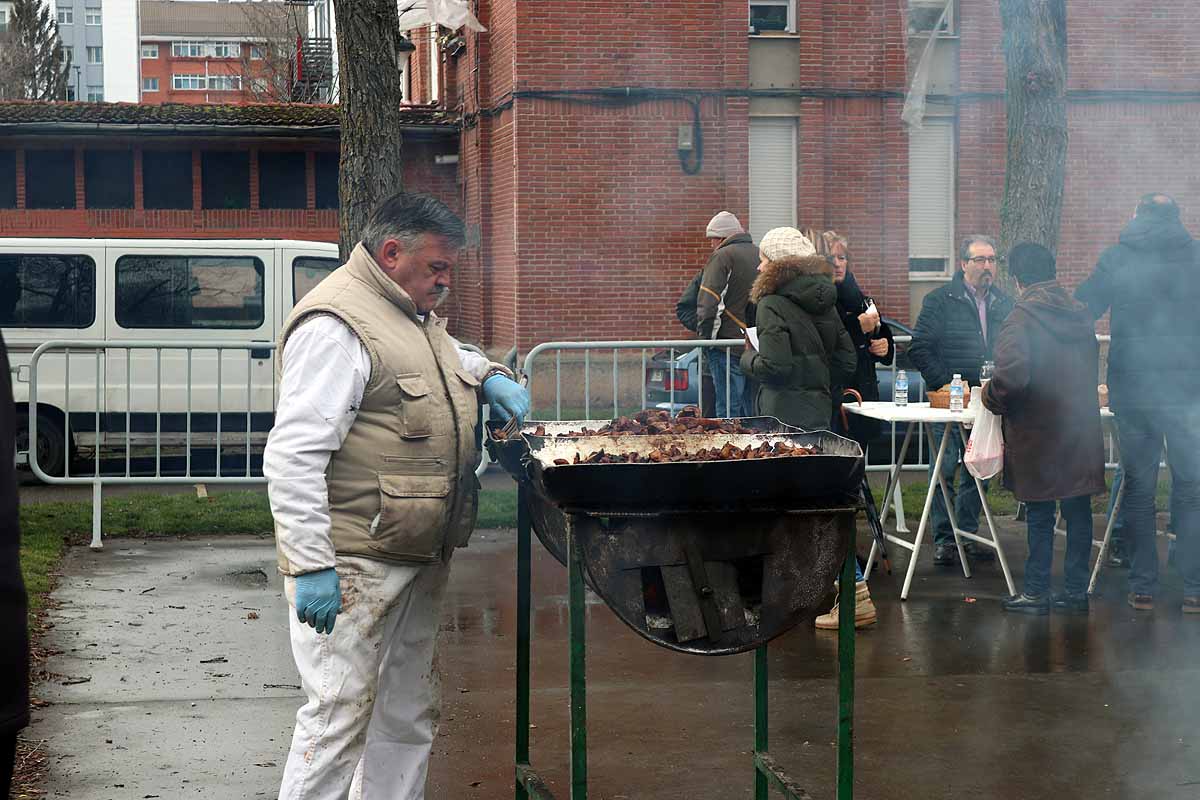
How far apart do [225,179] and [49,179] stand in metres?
3.07

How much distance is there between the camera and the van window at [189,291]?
12.0 meters

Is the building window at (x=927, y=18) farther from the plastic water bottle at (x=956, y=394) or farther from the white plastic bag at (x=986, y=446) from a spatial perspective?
the white plastic bag at (x=986, y=446)

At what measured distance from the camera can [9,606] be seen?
96.7 inches

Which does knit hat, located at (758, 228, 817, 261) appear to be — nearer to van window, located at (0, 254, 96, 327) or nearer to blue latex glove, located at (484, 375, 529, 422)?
blue latex glove, located at (484, 375, 529, 422)

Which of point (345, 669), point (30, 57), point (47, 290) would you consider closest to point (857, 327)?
point (345, 669)

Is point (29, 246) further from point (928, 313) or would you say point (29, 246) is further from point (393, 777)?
point (393, 777)

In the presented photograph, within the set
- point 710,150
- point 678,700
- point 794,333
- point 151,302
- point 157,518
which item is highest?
point 710,150

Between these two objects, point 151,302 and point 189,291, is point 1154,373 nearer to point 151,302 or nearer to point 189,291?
point 189,291

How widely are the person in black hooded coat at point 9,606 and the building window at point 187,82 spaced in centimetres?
11258

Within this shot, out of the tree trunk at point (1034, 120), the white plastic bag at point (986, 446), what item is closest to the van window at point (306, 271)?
the tree trunk at point (1034, 120)

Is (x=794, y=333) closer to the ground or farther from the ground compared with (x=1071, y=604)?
farther from the ground

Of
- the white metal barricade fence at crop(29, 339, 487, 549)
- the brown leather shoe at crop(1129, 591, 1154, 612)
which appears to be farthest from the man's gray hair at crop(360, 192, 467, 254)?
the white metal barricade fence at crop(29, 339, 487, 549)

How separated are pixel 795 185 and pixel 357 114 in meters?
11.8

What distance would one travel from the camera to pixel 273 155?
25016 millimetres
